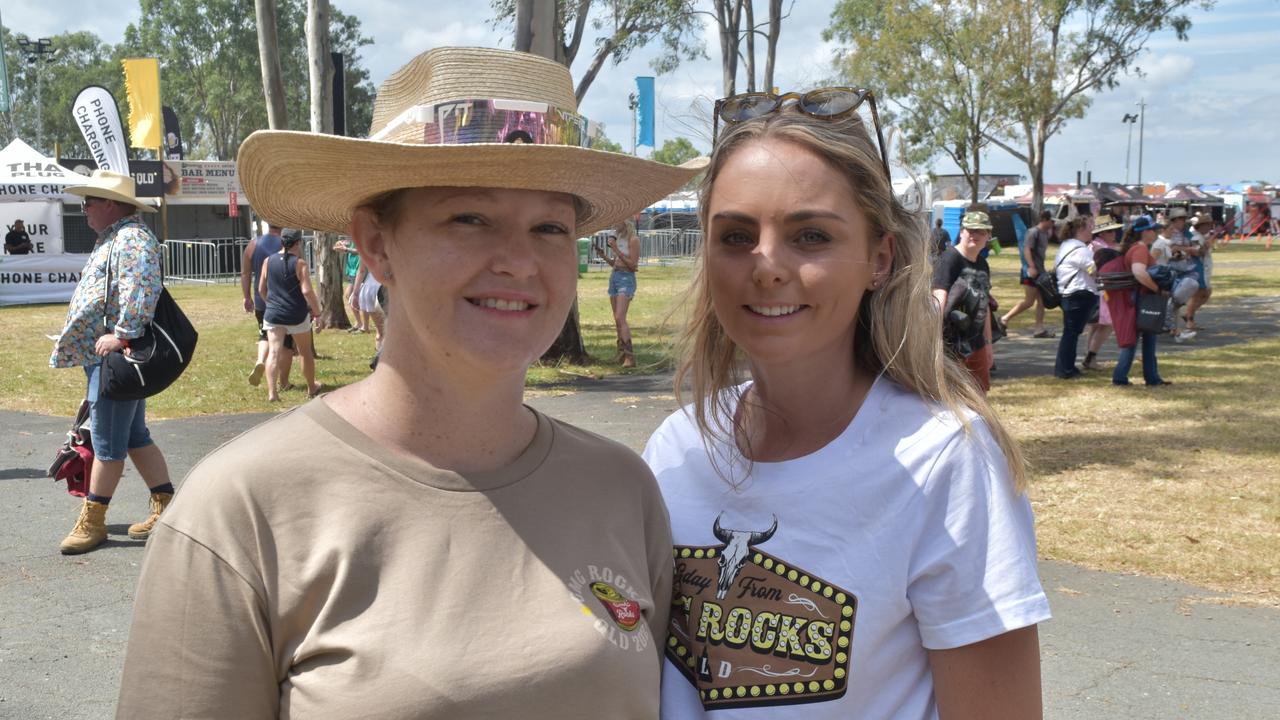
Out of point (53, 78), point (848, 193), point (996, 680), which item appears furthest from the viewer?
point (53, 78)

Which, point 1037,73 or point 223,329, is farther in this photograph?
point 1037,73

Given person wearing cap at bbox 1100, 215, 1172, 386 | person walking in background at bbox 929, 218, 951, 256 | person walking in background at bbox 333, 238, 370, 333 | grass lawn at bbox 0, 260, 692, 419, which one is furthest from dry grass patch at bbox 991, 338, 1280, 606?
person walking in background at bbox 333, 238, 370, 333

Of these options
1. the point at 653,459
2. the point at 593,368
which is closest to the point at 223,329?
the point at 593,368

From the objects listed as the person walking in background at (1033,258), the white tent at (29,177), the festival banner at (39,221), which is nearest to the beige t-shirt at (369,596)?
the person walking in background at (1033,258)

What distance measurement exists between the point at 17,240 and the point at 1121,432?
2231cm

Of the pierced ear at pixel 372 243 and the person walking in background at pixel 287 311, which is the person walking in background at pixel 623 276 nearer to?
the person walking in background at pixel 287 311

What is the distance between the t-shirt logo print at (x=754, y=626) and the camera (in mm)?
1771

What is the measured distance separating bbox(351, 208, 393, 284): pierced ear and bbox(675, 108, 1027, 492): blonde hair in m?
0.67

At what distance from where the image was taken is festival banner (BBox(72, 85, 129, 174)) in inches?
867

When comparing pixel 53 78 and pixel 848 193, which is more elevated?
pixel 53 78

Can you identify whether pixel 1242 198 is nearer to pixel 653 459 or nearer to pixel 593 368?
pixel 593 368

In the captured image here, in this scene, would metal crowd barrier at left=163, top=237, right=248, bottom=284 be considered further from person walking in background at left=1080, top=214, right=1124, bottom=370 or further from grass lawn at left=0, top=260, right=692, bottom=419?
person walking in background at left=1080, top=214, right=1124, bottom=370

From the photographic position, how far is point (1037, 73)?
32.4 metres

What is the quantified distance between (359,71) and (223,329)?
163 ft
